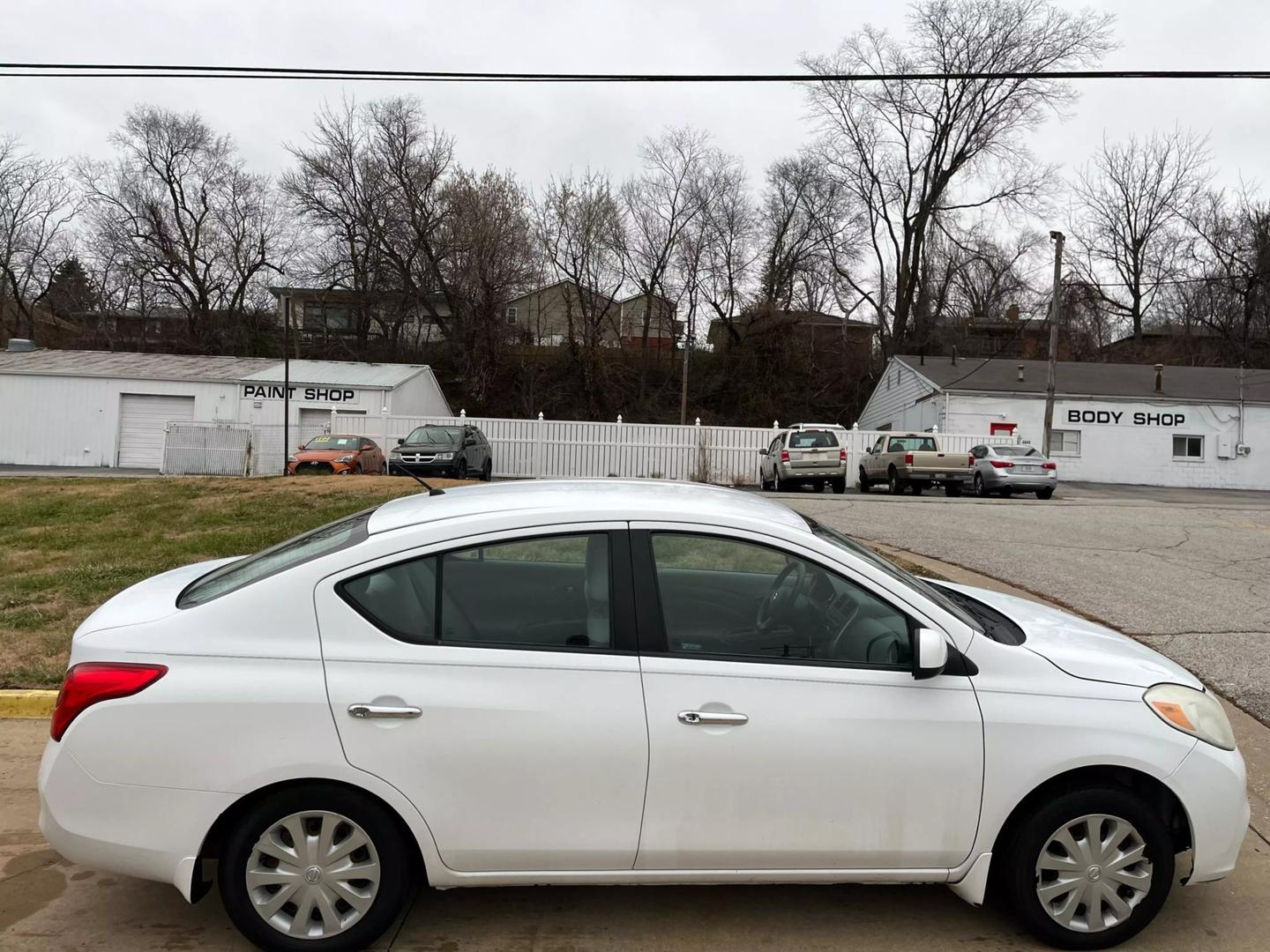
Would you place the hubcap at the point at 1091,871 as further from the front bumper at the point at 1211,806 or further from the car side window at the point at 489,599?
the car side window at the point at 489,599

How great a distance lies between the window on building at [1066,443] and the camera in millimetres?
32781

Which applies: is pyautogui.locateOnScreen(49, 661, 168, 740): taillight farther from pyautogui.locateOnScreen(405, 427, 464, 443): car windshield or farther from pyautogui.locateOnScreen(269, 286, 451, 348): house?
pyautogui.locateOnScreen(269, 286, 451, 348): house

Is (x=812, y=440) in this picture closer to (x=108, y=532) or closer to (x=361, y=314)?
(x=108, y=532)

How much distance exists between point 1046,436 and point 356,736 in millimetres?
31055

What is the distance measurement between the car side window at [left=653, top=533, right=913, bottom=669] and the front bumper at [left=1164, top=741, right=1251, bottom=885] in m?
1.05

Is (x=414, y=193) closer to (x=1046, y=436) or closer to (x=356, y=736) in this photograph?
(x=1046, y=436)

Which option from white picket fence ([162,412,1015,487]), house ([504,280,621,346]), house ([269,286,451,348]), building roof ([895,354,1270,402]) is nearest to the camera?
white picket fence ([162,412,1015,487])

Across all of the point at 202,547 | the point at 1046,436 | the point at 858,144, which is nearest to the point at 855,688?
the point at 202,547

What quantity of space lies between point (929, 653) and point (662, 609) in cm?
88

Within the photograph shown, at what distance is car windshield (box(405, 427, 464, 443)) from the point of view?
2395cm

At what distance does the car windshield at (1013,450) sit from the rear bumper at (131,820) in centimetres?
2454

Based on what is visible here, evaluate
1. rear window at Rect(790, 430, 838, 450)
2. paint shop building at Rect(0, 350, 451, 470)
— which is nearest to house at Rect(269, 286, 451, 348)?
paint shop building at Rect(0, 350, 451, 470)

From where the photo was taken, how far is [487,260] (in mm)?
43531

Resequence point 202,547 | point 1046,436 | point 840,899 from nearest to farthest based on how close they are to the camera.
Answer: point 840,899 < point 202,547 < point 1046,436
